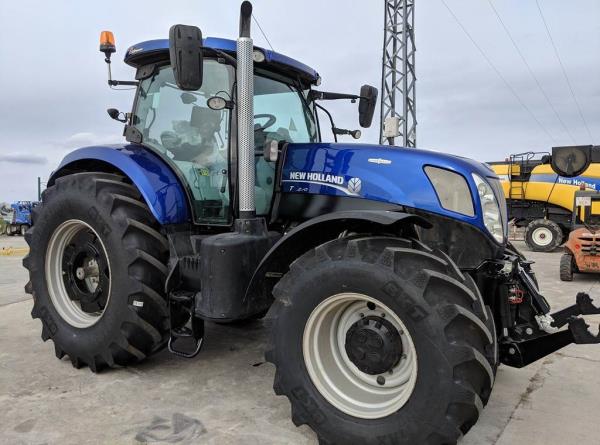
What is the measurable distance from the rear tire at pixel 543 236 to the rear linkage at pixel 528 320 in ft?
34.4

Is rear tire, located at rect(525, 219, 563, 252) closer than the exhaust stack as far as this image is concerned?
No

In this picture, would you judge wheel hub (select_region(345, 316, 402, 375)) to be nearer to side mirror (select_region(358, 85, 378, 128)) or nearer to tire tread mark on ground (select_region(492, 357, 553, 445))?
tire tread mark on ground (select_region(492, 357, 553, 445))

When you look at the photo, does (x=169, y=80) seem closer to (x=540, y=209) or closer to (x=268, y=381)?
(x=268, y=381)

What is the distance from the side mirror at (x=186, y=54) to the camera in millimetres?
2850

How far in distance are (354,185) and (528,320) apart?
136 centimetres

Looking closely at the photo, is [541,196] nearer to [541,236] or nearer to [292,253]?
[541,236]

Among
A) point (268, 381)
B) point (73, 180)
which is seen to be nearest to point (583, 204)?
point (268, 381)

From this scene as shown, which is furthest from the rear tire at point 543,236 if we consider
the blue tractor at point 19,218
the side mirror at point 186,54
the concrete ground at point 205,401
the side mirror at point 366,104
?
the blue tractor at point 19,218

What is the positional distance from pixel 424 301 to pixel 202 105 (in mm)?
2172

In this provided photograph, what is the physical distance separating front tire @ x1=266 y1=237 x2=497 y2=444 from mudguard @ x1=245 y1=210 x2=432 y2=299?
130 millimetres

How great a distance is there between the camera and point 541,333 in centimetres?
296

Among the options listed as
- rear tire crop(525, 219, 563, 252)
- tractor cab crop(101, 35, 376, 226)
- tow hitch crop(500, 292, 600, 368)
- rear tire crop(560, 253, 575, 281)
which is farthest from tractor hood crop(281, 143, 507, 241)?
rear tire crop(525, 219, 563, 252)

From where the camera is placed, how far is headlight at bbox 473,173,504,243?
3020mm

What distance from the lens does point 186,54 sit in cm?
287
